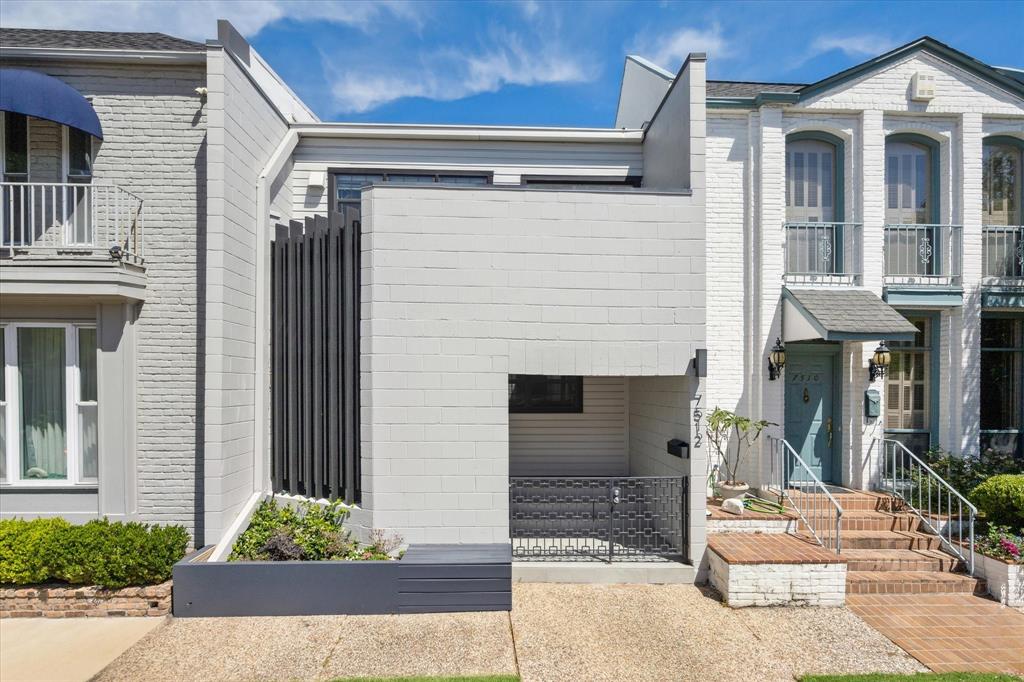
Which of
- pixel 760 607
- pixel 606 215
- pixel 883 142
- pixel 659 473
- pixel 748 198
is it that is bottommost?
pixel 760 607

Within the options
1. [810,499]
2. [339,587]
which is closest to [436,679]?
[339,587]

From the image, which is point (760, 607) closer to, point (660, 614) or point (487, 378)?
point (660, 614)

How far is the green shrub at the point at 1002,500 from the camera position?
22.8ft

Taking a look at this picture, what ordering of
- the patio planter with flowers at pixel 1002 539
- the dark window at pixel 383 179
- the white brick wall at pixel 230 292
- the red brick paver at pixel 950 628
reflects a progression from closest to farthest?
the red brick paver at pixel 950 628
the patio planter with flowers at pixel 1002 539
the white brick wall at pixel 230 292
the dark window at pixel 383 179

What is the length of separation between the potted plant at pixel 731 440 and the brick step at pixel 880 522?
108 centimetres

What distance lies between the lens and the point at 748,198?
8.82 meters

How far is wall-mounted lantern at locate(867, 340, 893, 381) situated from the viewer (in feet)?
27.6

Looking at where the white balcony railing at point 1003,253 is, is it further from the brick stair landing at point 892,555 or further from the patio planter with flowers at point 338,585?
the patio planter with flowers at point 338,585

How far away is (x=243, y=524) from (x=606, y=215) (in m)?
6.04

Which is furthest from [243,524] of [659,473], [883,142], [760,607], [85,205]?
[883,142]

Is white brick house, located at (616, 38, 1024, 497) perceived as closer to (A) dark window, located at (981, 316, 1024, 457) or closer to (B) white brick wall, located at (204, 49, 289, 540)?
(A) dark window, located at (981, 316, 1024, 457)

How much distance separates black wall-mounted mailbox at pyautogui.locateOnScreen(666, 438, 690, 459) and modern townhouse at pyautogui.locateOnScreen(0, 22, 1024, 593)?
29 millimetres

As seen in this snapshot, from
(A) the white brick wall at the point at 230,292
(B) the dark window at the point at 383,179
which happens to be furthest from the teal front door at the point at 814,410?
(A) the white brick wall at the point at 230,292

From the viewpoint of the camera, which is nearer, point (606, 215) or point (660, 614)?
point (660, 614)
